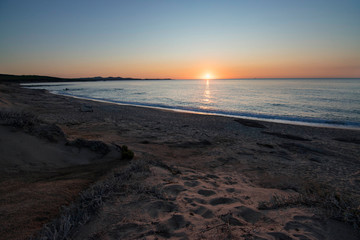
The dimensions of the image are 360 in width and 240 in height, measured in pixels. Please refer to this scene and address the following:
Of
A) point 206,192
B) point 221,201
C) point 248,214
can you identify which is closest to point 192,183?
point 206,192

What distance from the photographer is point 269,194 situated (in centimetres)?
362

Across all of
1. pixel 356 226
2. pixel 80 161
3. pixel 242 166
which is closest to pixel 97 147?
pixel 80 161

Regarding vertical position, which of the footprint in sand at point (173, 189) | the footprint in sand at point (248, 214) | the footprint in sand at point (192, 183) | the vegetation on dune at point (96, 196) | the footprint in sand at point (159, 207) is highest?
the vegetation on dune at point (96, 196)

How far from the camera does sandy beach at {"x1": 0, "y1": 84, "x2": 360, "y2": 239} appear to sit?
2400 millimetres

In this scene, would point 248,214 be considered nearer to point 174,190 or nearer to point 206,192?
point 206,192

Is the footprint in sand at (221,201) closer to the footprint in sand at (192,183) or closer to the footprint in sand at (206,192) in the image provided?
the footprint in sand at (206,192)

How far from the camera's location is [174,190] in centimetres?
347

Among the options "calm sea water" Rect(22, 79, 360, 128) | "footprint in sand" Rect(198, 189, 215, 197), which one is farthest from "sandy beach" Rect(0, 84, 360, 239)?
"calm sea water" Rect(22, 79, 360, 128)

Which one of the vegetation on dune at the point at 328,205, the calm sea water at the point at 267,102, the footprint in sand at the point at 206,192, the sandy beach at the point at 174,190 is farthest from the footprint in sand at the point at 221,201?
the calm sea water at the point at 267,102

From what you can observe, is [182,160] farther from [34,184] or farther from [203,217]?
[34,184]

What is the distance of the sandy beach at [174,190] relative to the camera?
→ 2400mm

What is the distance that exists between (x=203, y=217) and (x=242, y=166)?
3.16m

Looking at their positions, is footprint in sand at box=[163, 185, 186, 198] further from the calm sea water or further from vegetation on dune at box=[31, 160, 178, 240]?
the calm sea water

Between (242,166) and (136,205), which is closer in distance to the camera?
(136,205)
